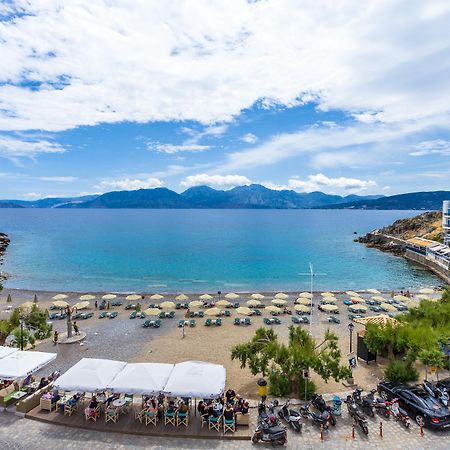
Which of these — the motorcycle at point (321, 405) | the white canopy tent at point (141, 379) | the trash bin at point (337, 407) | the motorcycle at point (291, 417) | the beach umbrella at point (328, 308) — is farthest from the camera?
the beach umbrella at point (328, 308)

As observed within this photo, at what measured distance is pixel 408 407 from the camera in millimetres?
12859

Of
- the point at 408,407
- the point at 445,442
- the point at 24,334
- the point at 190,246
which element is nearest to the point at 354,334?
the point at 408,407

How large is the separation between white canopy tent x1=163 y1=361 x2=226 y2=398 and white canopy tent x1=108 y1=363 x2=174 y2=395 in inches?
11.4

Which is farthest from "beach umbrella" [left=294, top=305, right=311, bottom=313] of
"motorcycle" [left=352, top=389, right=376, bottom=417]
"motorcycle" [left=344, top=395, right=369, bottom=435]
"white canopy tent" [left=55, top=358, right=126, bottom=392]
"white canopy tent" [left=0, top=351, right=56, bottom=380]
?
"white canopy tent" [left=0, top=351, right=56, bottom=380]

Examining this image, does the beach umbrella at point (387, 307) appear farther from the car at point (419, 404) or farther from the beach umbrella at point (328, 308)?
the car at point (419, 404)

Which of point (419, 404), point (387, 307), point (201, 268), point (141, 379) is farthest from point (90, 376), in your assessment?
point (201, 268)

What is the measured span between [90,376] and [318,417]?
7993 mm

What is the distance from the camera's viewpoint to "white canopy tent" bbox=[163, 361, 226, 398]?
1168cm

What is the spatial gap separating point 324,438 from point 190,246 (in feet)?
269

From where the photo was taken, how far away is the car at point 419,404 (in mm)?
11719

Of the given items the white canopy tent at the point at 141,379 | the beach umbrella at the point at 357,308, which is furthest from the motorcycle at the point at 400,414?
the beach umbrella at the point at 357,308

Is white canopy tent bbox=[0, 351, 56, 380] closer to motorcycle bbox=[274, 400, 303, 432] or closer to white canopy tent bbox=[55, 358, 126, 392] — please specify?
white canopy tent bbox=[55, 358, 126, 392]

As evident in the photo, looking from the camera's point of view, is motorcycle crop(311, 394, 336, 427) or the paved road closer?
the paved road

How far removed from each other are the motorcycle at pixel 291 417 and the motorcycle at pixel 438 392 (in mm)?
5421
